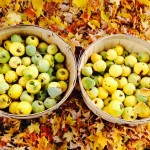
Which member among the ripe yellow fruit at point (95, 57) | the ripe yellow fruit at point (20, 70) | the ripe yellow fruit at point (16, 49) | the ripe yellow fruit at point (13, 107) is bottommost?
the ripe yellow fruit at point (13, 107)

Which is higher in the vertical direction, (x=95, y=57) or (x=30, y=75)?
(x=95, y=57)

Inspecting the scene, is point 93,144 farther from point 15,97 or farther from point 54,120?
point 15,97

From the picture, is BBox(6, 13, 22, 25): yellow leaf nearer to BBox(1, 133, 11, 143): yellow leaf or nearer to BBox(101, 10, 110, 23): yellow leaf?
BBox(101, 10, 110, 23): yellow leaf

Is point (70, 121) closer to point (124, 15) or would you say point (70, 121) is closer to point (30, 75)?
point (30, 75)

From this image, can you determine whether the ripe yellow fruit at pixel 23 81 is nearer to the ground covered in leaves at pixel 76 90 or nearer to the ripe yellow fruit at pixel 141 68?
the ground covered in leaves at pixel 76 90

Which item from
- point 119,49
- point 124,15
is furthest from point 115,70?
point 124,15

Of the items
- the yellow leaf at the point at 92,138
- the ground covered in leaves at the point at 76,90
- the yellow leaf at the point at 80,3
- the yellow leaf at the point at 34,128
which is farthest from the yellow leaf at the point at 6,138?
the yellow leaf at the point at 80,3
